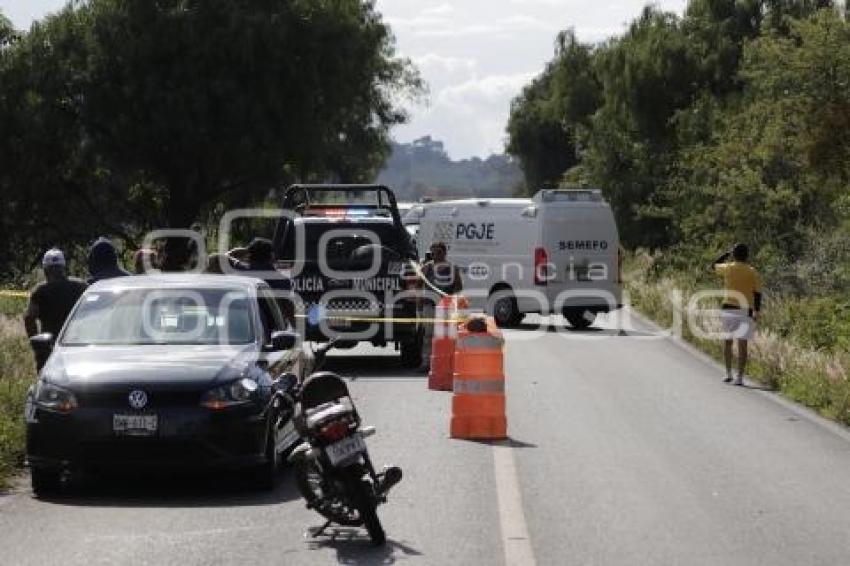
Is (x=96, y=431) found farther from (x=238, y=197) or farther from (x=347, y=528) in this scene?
(x=238, y=197)

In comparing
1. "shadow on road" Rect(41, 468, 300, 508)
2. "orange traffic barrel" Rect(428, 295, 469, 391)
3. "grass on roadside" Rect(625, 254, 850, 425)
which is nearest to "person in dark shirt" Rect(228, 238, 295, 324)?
"orange traffic barrel" Rect(428, 295, 469, 391)

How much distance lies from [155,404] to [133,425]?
21 cm

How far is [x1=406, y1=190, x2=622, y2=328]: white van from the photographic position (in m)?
30.0

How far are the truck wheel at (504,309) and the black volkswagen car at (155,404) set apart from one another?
18.6m

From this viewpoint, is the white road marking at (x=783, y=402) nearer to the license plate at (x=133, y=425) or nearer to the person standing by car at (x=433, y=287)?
the person standing by car at (x=433, y=287)

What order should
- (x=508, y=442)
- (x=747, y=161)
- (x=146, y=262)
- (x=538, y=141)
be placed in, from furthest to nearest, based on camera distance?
1. (x=538, y=141)
2. (x=747, y=161)
3. (x=146, y=262)
4. (x=508, y=442)

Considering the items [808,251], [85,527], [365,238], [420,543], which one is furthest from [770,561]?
[808,251]

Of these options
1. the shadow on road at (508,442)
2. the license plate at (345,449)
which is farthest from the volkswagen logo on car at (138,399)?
the shadow on road at (508,442)

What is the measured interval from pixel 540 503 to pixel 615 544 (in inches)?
57.9

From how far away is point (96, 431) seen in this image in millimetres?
10922

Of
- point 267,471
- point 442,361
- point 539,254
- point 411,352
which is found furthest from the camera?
point 539,254

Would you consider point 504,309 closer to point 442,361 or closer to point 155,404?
point 442,361

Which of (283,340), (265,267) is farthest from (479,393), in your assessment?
(265,267)

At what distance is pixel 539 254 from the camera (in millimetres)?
30000
